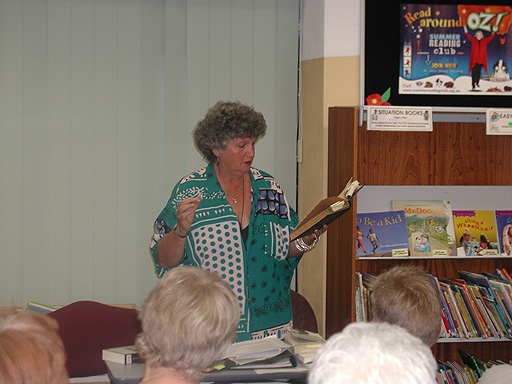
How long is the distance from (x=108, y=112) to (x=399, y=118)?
72.3 inches

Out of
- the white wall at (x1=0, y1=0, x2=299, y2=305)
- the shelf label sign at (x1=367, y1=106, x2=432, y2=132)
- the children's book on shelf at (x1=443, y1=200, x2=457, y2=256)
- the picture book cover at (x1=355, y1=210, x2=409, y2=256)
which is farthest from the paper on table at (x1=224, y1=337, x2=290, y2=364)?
the white wall at (x1=0, y1=0, x2=299, y2=305)

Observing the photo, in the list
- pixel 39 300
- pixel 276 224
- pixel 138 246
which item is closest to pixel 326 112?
pixel 276 224

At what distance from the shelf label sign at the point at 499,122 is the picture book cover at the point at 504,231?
23.1 inches

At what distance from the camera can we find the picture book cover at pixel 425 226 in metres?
3.27

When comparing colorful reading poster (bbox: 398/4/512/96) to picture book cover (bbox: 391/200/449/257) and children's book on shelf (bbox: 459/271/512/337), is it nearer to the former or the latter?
picture book cover (bbox: 391/200/449/257)

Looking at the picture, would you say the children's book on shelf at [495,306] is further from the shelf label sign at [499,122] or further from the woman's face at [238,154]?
the woman's face at [238,154]

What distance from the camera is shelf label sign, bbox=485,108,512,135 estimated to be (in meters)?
3.14

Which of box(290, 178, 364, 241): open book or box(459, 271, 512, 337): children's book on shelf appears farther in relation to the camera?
box(459, 271, 512, 337): children's book on shelf

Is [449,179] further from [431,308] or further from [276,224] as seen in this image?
[431,308]

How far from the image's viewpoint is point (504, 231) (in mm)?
3424

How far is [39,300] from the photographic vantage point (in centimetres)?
358

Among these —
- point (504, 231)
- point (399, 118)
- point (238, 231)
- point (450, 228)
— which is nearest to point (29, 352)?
point (238, 231)

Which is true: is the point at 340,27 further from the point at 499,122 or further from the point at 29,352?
the point at 29,352

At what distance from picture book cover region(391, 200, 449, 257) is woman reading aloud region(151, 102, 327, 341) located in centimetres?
96
